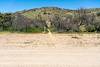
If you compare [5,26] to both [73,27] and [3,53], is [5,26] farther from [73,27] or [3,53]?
[3,53]

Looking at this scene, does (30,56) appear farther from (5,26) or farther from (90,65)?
(5,26)

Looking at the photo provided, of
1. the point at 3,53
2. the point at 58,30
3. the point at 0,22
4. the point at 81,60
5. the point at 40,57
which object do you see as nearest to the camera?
the point at 81,60

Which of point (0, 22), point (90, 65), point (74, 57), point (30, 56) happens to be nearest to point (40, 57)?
point (30, 56)

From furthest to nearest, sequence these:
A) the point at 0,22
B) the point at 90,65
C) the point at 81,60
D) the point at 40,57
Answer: the point at 0,22, the point at 40,57, the point at 81,60, the point at 90,65

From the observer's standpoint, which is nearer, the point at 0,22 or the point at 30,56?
the point at 30,56

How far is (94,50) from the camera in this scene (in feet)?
40.3

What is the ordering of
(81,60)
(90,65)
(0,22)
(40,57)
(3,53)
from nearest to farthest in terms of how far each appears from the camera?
(90,65)
(81,60)
(40,57)
(3,53)
(0,22)

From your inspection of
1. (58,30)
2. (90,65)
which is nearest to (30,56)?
(90,65)

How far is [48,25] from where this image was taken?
2402cm

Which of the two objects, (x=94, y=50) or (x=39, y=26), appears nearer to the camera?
(x=94, y=50)

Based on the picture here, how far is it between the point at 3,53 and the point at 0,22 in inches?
506

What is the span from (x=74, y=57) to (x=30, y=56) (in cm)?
158

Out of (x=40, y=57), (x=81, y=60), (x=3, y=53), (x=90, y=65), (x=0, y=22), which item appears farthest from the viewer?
(x=0, y=22)

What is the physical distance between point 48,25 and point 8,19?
11.4 ft
